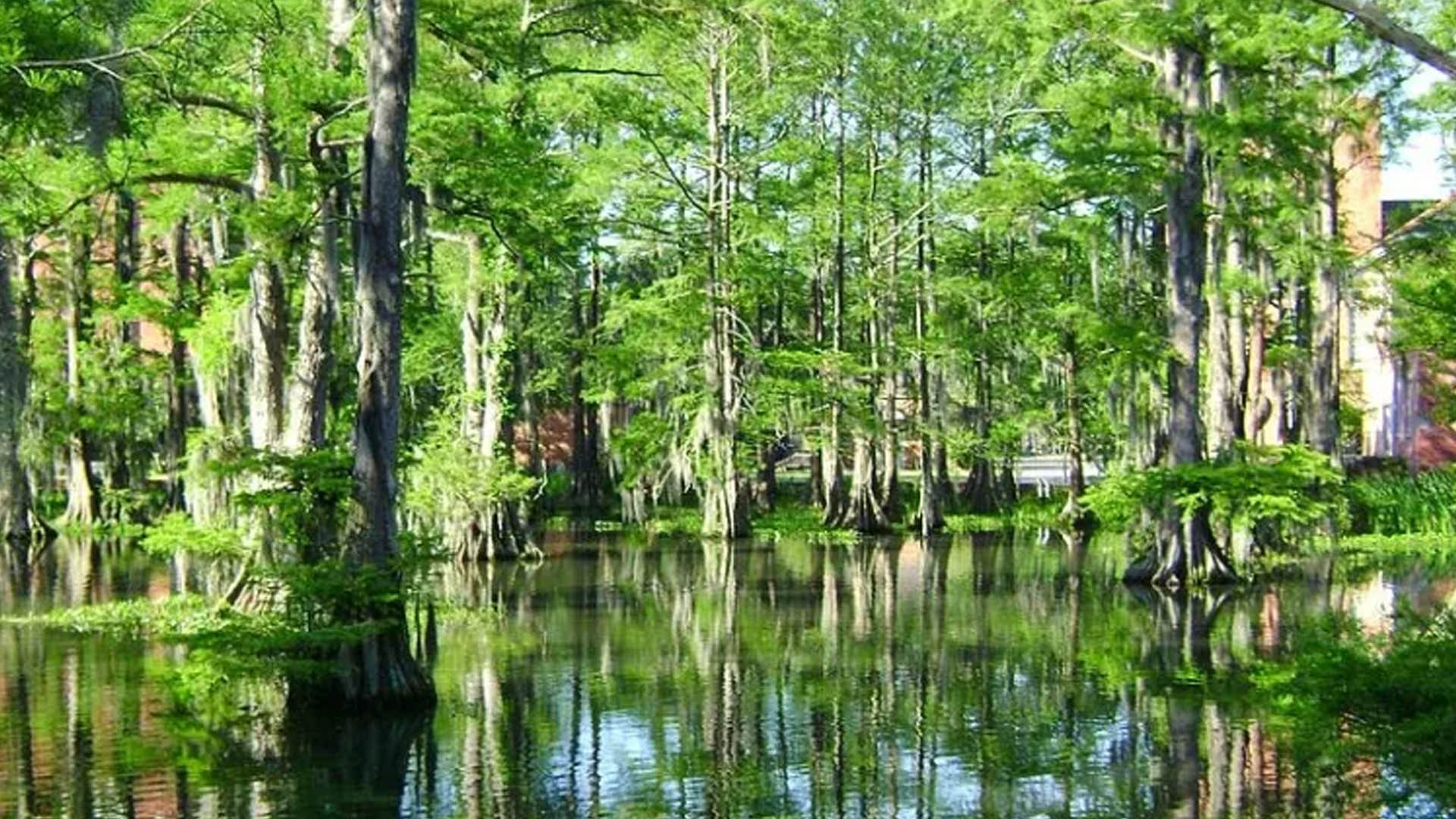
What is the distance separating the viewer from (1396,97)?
104 ft

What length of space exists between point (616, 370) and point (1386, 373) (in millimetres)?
17796

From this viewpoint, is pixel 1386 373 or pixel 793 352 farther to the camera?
pixel 1386 373

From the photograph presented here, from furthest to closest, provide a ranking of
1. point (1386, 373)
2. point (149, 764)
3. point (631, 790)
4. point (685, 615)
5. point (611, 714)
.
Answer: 1. point (1386, 373)
2. point (685, 615)
3. point (611, 714)
4. point (149, 764)
5. point (631, 790)

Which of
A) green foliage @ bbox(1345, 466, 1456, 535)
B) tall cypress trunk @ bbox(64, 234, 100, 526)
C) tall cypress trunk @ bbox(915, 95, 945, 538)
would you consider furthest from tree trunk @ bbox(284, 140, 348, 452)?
tall cypress trunk @ bbox(915, 95, 945, 538)

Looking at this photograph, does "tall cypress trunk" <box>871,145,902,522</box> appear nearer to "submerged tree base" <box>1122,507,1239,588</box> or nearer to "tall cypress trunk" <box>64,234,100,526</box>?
"submerged tree base" <box>1122,507,1239,588</box>

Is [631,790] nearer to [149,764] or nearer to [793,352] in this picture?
[149,764]

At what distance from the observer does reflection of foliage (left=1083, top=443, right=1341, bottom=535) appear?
21172mm

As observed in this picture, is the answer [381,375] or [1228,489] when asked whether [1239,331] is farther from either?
[381,375]

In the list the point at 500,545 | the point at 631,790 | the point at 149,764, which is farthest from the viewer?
the point at 500,545

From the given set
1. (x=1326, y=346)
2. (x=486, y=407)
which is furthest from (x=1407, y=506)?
(x=486, y=407)

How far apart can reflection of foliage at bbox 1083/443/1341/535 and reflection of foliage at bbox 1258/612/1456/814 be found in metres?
13.4

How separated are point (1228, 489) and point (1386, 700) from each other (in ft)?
47.5

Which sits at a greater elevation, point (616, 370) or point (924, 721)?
point (616, 370)

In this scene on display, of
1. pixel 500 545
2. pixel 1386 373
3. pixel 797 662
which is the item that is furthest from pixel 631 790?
pixel 1386 373
